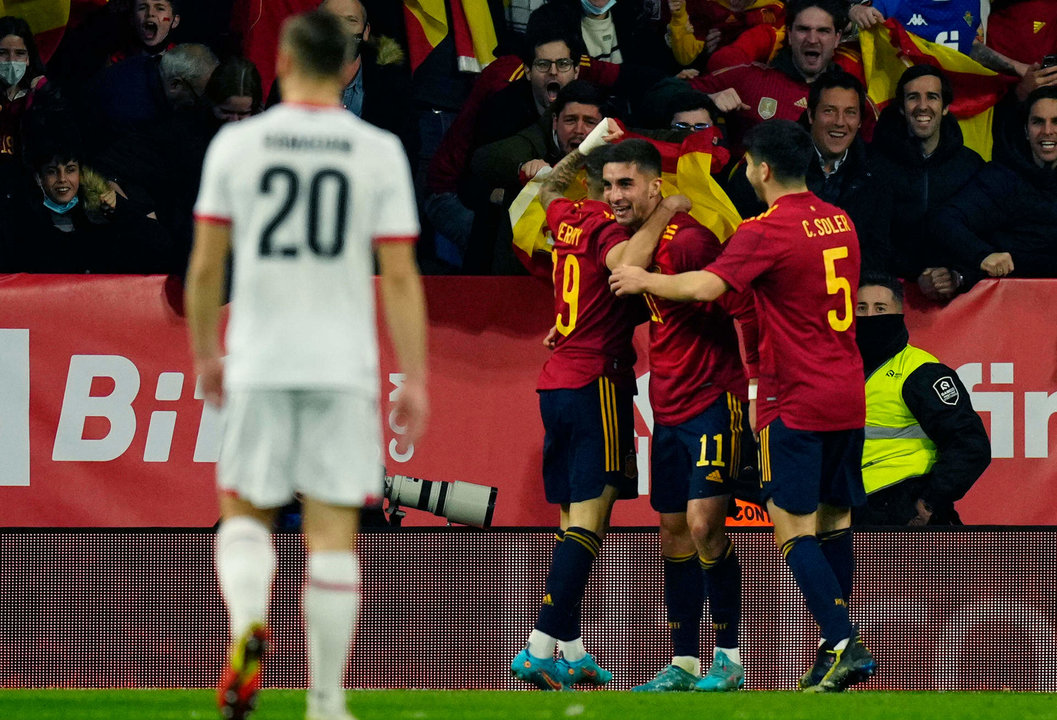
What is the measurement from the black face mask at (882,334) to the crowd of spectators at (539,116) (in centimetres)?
30

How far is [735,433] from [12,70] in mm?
4878

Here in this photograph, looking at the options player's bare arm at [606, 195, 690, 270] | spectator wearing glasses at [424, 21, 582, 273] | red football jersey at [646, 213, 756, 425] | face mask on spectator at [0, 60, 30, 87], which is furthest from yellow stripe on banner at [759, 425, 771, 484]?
face mask on spectator at [0, 60, 30, 87]

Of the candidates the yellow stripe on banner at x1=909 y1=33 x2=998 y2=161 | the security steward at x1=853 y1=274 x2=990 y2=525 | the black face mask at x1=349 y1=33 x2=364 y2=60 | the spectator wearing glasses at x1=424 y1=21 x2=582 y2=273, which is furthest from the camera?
the yellow stripe on banner at x1=909 y1=33 x2=998 y2=161

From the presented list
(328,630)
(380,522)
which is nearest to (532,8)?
(380,522)

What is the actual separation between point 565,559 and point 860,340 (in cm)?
218

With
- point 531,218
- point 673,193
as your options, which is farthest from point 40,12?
point 673,193

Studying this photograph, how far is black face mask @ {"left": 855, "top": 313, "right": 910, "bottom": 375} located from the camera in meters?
8.38

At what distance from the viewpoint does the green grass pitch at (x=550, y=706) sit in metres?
5.51

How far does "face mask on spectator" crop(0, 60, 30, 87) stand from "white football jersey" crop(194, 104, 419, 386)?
18.9 ft

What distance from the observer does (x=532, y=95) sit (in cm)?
950

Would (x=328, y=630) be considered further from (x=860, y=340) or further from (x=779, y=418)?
(x=860, y=340)

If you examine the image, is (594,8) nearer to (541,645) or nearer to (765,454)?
(765,454)

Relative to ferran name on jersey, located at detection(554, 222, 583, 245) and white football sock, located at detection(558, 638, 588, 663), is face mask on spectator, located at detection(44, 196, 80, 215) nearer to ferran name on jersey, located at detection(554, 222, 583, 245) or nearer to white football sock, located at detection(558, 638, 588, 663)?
ferran name on jersey, located at detection(554, 222, 583, 245)

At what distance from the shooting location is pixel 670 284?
6.58 metres
